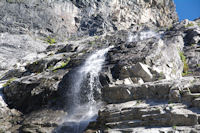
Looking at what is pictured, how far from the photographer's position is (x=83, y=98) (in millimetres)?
15375

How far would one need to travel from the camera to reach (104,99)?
14.1 metres

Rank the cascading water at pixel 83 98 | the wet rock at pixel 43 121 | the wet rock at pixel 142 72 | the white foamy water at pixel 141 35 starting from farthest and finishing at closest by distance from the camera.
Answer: the white foamy water at pixel 141 35, the wet rock at pixel 142 72, the wet rock at pixel 43 121, the cascading water at pixel 83 98

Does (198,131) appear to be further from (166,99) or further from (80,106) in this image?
(80,106)

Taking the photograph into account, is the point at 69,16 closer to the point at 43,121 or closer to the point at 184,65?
the point at 184,65

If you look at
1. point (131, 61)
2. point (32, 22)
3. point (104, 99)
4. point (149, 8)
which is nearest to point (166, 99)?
point (104, 99)

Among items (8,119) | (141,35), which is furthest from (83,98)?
(141,35)

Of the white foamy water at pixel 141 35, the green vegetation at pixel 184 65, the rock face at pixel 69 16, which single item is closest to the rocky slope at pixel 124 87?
the green vegetation at pixel 184 65

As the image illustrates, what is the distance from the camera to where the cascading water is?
12.8m

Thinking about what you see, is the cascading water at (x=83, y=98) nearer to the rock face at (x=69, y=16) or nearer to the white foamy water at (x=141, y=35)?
the white foamy water at (x=141, y=35)

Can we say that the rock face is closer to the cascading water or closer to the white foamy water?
the white foamy water

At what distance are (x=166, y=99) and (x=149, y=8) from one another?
62178 millimetres

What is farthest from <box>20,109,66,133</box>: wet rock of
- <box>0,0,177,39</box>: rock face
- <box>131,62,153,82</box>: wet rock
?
<box>0,0,177,39</box>: rock face

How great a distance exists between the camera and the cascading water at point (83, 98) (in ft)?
42.0

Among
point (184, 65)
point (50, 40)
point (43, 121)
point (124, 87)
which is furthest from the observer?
point (50, 40)
